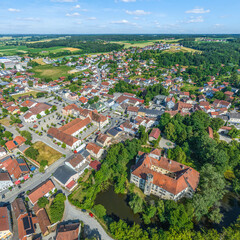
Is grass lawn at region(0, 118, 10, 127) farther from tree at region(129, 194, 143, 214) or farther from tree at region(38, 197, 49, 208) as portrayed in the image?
tree at region(129, 194, 143, 214)

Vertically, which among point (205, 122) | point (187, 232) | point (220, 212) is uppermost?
point (205, 122)

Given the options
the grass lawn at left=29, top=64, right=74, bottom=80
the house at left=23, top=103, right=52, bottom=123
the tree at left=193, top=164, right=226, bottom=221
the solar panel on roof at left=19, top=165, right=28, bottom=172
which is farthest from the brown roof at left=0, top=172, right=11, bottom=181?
the grass lawn at left=29, top=64, right=74, bottom=80

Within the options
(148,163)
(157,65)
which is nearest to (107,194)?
(148,163)

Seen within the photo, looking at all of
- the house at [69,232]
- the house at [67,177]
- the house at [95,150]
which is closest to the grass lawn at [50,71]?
the house at [95,150]

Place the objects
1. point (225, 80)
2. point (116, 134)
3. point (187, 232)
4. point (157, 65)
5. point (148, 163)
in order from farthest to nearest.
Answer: point (157, 65), point (225, 80), point (116, 134), point (148, 163), point (187, 232)

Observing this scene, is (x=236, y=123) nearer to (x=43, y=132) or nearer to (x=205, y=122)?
(x=205, y=122)

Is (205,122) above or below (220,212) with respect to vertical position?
above

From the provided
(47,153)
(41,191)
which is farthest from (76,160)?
(47,153)
